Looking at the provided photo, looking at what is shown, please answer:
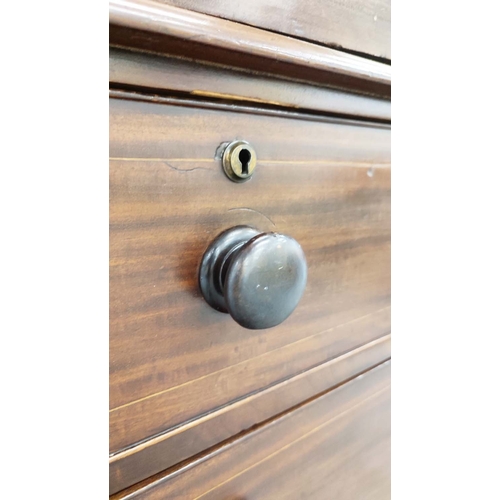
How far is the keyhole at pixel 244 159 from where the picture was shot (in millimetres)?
252

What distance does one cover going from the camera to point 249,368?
0.28m

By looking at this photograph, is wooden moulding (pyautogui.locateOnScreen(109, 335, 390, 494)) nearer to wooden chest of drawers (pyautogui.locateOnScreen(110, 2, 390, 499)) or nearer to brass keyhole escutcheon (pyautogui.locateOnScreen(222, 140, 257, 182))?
wooden chest of drawers (pyautogui.locateOnScreen(110, 2, 390, 499))

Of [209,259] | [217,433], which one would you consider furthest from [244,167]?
[217,433]

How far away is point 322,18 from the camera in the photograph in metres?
0.28

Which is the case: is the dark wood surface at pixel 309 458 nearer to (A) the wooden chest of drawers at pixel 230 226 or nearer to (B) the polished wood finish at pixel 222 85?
(A) the wooden chest of drawers at pixel 230 226

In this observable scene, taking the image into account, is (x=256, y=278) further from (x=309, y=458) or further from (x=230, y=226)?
(x=309, y=458)

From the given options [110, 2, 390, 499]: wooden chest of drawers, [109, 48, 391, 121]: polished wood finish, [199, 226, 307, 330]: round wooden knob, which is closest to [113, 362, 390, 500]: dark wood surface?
[110, 2, 390, 499]: wooden chest of drawers

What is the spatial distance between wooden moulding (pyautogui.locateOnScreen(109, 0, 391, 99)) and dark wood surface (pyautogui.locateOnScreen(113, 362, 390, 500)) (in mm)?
223

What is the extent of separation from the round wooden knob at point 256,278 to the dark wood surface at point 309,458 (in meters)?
0.10

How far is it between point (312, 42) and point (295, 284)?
0.15 meters
